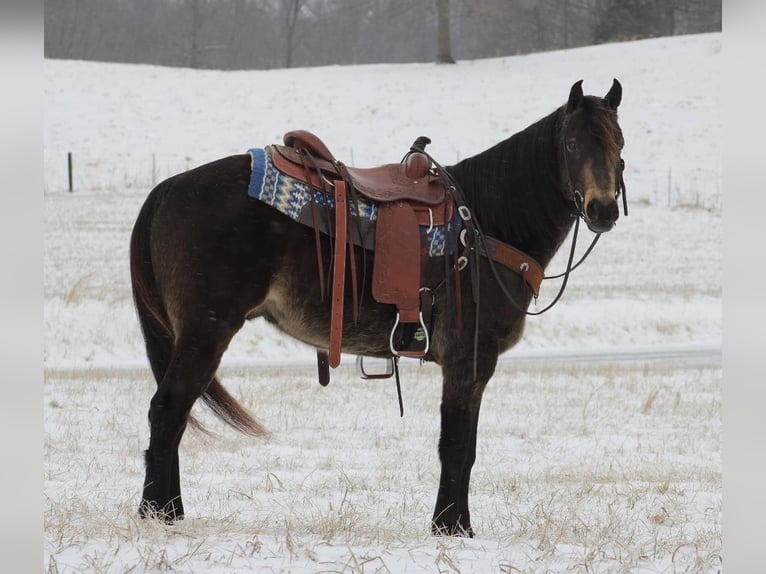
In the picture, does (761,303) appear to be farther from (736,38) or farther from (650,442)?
(650,442)

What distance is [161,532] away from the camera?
143 inches

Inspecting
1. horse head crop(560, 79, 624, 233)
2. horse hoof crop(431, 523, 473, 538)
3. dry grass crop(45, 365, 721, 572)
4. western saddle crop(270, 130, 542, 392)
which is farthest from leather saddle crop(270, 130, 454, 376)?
dry grass crop(45, 365, 721, 572)

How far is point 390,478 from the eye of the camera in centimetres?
562

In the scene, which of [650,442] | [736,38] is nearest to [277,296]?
[736,38]

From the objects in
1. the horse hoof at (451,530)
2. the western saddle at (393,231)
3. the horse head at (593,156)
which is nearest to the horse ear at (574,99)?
the horse head at (593,156)

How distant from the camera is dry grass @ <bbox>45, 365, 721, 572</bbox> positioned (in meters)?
3.47

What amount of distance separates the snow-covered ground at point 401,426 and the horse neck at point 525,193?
1517 mm

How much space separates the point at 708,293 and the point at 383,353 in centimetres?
1366

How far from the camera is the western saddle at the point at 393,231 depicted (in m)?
4.25

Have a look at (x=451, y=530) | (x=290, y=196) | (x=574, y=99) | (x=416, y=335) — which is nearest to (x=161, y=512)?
(x=451, y=530)

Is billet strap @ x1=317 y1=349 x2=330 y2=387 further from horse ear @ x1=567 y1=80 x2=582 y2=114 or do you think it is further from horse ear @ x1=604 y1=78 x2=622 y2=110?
horse ear @ x1=604 y1=78 x2=622 y2=110

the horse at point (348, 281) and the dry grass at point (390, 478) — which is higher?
the horse at point (348, 281)

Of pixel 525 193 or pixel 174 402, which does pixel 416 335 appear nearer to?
pixel 525 193

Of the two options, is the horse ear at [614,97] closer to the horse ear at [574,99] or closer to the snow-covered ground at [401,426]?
the horse ear at [574,99]
